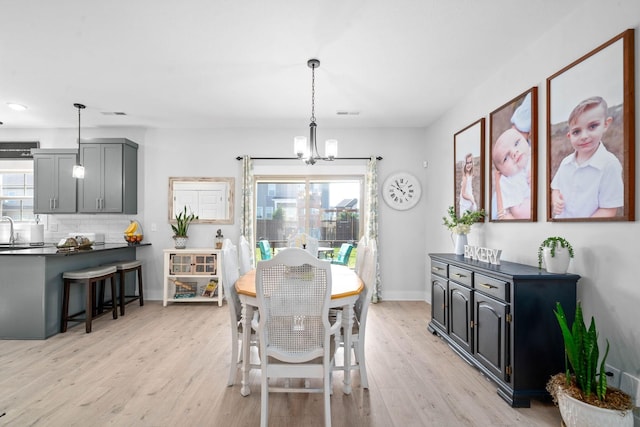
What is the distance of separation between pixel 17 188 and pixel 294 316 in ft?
19.4

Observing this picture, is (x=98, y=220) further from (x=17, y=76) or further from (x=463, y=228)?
(x=463, y=228)

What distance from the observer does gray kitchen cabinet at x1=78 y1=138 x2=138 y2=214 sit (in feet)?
15.8

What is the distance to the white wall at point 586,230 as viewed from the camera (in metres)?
1.90

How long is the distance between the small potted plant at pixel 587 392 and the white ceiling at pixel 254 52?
7.11ft

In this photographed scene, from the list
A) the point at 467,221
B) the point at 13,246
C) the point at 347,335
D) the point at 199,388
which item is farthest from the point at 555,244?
the point at 13,246

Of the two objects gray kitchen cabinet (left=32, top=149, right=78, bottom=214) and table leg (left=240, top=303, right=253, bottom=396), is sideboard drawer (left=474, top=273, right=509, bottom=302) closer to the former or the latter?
table leg (left=240, top=303, right=253, bottom=396)

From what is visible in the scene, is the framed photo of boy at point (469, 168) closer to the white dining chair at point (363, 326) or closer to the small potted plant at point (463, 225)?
the small potted plant at point (463, 225)

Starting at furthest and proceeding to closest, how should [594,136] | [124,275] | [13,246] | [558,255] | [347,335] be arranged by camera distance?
[13,246] < [124,275] < [347,335] < [558,255] < [594,136]

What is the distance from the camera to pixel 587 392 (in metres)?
1.73

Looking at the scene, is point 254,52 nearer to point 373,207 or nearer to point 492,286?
point 492,286

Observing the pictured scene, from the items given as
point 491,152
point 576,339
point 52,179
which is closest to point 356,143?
point 491,152

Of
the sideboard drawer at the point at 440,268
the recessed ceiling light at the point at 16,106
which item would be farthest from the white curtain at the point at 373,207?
the recessed ceiling light at the point at 16,106

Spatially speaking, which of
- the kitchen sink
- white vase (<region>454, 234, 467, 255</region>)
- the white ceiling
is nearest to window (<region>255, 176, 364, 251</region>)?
the white ceiling

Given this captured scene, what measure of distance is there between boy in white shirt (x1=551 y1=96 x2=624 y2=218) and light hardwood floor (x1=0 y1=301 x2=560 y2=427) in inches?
53.7
